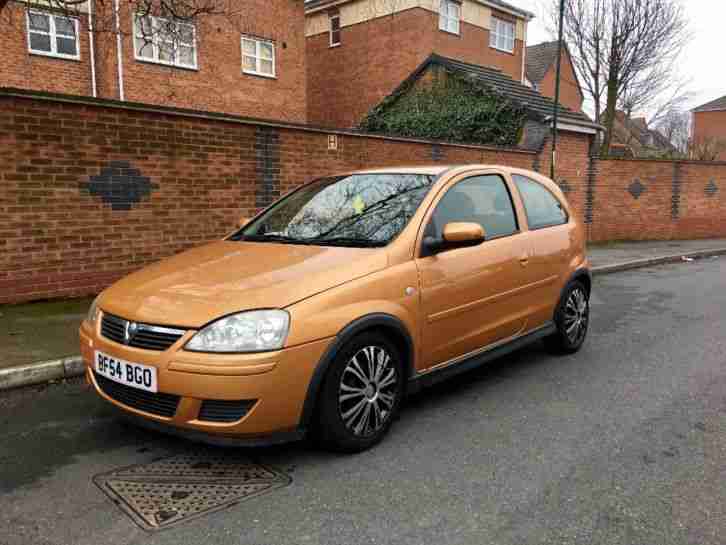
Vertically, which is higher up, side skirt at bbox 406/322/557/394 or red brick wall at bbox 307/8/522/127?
red brick wall at bbox 307/8/522/127

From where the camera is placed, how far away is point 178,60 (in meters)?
17.8

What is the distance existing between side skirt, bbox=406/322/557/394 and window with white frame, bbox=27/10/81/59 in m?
15.5

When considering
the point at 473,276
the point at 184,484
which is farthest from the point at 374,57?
the point at 184,484

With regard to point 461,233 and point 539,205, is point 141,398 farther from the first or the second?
point 539,205

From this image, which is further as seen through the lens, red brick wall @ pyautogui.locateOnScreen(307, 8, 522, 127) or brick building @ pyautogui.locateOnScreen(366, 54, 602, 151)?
red brick wall @ pyautogui.locateOnScreen(307, 8, 522, 127)

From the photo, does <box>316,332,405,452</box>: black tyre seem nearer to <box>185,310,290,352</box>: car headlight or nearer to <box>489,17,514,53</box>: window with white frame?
<box>185,310,290,352</box>: car headlight

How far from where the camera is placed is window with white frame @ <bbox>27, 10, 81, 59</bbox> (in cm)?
1527

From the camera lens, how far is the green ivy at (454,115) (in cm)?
1355

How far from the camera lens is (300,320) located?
288 centimetres

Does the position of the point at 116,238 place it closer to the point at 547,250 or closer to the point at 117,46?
the point at 547,250

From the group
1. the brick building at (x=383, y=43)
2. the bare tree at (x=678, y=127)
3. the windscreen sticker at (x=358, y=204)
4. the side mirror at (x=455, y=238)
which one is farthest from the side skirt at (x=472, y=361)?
the bare tree at (x=678, y=127)

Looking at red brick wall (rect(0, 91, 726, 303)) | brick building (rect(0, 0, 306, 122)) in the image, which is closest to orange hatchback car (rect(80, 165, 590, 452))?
red brick wall (rect(0, 91, 726, 303))

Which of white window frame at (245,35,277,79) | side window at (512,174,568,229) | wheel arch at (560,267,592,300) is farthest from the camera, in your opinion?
white window frame at (245,35,277,79)

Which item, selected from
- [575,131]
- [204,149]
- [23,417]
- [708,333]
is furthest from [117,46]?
[708,333]
